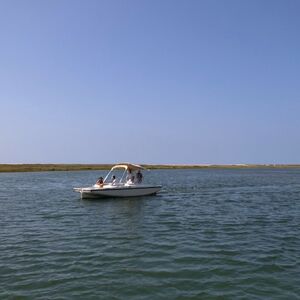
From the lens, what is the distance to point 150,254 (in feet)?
58.0

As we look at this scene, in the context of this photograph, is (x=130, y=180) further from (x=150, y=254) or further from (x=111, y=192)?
(x=150, y=254)

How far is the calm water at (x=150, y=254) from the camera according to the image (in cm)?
1309

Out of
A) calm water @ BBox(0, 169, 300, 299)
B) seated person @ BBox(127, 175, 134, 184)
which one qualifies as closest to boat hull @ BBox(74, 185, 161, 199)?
seated person @ BBox(127, 175, 134, 184)

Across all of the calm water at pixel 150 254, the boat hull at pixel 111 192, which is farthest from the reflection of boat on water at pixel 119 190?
the calm water at pixel 150 254

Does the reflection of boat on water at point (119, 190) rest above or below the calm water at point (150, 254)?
above

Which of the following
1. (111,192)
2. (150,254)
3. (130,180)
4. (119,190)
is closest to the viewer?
(150,254)

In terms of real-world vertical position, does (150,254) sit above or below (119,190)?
below

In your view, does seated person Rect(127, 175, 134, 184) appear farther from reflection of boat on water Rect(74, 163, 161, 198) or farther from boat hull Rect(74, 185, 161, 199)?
boat hull Rect(74, 185, 161, 199)

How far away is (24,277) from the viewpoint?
14.4m

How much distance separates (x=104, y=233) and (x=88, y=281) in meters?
9.04

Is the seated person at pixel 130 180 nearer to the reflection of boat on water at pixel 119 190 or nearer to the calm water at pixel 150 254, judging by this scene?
the reflection of boat on water at pixel 119 190

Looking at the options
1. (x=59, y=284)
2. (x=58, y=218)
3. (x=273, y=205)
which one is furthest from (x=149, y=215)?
(x=59, y=284)

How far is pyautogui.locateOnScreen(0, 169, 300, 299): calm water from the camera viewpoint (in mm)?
13086

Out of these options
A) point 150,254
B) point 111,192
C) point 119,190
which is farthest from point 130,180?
point 150,254
